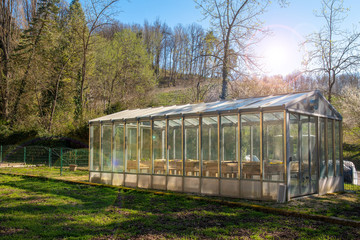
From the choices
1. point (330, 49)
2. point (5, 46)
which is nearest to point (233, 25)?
point (330, 49)

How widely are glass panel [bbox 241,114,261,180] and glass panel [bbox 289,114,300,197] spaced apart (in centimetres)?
90

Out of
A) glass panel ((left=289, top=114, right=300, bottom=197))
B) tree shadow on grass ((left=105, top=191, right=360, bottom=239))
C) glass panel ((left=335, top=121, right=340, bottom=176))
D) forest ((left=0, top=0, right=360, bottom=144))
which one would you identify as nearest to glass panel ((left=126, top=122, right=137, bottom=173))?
tree shadow on grass ((left=105, top=191, right=360, bottom=239))

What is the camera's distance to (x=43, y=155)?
22547mm

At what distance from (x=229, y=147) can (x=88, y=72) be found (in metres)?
22.4

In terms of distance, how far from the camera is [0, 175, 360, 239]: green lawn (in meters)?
5.79

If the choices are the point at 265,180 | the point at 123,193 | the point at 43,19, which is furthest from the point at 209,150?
the point at 43,19

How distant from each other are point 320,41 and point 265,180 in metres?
16.3

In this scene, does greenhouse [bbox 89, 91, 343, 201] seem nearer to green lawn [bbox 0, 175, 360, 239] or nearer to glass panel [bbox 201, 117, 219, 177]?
glass panel [bbox 201, 117, 219, 177]

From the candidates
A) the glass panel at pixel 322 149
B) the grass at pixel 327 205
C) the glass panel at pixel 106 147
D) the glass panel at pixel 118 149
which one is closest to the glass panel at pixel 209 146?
the grass at pixel 327 205

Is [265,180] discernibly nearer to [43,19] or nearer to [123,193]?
[123,193]

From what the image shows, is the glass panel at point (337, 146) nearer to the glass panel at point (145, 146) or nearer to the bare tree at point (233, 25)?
the glass panel at point (145, 146)

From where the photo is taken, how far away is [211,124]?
10.8 meters

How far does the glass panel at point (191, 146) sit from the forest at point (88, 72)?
314 inches

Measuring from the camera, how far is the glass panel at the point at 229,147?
10.2 m
